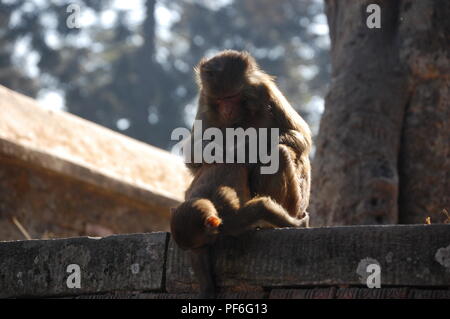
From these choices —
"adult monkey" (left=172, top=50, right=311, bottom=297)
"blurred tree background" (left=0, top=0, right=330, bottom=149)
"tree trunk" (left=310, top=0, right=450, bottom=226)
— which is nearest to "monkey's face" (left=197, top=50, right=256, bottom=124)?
"adult monkey" (left=172, top=50, right=311, bottom=297)

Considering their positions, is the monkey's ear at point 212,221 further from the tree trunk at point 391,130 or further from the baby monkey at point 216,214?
the tree trunk at point 391,130

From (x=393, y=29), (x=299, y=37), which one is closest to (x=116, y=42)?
(x=299, y=37)

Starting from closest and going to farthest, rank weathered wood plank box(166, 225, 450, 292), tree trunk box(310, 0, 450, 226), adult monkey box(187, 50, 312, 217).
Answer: weathered wood plank box(166, 225, 450, 292) < adult monkey box(187, 50, 312, 217) < tree trunk box(310, 0, 450, 226)

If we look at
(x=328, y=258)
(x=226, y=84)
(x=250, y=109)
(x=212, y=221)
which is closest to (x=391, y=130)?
(x=250, y=109)

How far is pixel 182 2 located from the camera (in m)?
32.9

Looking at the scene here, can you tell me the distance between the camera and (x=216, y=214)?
514 centimetres

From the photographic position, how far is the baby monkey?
495 centimetres

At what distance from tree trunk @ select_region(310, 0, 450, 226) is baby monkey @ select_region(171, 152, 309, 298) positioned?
72.4 inches

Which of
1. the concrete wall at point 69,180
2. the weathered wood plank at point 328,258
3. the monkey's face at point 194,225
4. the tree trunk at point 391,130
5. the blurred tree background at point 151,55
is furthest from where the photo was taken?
the blurred tree background at point 151,55

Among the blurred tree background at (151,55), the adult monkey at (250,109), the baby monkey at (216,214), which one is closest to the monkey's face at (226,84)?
the adult monkey at (250,109)

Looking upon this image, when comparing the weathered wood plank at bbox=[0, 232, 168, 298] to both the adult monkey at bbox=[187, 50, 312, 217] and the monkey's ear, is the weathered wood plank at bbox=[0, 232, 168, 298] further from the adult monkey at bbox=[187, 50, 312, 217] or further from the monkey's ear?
the adult monkey at bbox=[187, 50, 312, 217]

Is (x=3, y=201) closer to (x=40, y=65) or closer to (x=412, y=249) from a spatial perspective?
(x=412, y=249)

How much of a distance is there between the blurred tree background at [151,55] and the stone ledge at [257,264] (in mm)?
23276

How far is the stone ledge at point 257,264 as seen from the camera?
4.46 metres
